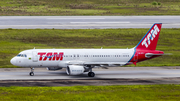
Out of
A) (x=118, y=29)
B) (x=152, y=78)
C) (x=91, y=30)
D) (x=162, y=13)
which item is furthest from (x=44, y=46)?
(x=162, y=13)

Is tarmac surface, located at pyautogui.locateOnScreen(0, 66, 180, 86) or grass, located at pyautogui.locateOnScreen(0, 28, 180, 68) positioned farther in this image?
grass, located at pyautogui.locateOnScreen(0, 28, 180, 68)

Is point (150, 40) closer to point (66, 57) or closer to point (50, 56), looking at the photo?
point (66, 57)

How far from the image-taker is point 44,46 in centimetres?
6962

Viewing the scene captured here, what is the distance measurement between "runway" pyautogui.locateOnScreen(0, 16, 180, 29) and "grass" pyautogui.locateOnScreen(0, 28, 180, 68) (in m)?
5.01

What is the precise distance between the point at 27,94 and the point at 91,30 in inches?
1931

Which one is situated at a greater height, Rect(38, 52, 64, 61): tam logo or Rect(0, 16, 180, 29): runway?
Rect(0, 16, 180, 29): runway

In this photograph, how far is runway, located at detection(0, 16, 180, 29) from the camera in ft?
287

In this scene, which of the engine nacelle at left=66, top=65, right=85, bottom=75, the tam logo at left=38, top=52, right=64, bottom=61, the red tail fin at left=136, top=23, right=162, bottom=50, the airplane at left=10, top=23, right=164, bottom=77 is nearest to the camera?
the engine nacelle at left=66, top=65, right=85, bottom=75

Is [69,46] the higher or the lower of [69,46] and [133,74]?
the higher

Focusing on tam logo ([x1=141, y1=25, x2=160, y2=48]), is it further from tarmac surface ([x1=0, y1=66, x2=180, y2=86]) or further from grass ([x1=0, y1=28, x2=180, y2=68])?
grass ([x1=0, y1=28, x2=180, y2=68])

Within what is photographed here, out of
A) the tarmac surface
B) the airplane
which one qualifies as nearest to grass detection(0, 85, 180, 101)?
the tarmac surface

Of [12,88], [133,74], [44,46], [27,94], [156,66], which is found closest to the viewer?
[27,94]

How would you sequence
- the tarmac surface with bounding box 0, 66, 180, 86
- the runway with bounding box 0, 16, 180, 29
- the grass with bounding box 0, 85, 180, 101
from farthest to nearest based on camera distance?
the runway with bounding box 0, 16, 180, 29
the tarmac surface with bounding box 0, 66, 180, 86
the grass with bounding box 0, 85, 180, 101

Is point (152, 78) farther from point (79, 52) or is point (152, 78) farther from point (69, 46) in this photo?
point (69, 46)
